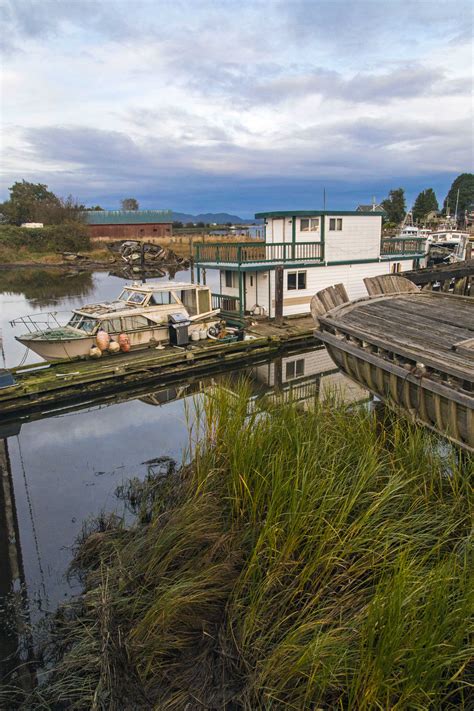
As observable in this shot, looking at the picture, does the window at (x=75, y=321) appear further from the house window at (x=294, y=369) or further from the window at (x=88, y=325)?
the house window at (x=294, y=369)

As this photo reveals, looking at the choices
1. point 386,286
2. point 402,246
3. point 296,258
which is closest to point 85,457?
point 386,286

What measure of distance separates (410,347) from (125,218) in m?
68.6

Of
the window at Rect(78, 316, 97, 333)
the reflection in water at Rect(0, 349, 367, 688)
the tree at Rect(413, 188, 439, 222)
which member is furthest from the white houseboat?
the tree at Rect(413, 188, 439, 222)

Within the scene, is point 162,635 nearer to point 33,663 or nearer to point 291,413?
point 33,663

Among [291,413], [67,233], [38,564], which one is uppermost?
[67,233]

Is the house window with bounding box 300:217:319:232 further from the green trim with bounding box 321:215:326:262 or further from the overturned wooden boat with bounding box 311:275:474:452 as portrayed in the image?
the overturned wooden boat with bounding box 311:275:474:452

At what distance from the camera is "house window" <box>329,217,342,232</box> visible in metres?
19.1

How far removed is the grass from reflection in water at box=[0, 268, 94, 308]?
25.3m

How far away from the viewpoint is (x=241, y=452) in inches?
211

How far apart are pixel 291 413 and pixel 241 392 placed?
3.00 ft

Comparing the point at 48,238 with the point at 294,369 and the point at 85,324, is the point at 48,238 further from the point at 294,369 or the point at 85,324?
the point at 294,369

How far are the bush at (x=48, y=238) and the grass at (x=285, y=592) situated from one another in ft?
199

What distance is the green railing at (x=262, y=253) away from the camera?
17.8 meters

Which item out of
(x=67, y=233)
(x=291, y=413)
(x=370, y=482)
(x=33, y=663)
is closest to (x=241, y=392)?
(x=291, y=413)
